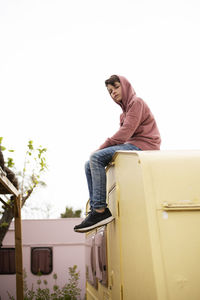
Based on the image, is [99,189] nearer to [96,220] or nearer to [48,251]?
[96,220]

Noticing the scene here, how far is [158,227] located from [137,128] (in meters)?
1.49

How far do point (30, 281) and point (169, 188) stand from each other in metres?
9.91

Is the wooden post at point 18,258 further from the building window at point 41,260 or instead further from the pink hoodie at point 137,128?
the building window at point 41,260

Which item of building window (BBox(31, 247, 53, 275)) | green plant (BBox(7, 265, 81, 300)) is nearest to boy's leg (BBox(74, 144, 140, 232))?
green plant (BBox(7, 265, 81, 300))

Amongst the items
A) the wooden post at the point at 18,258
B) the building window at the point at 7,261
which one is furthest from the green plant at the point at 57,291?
the wooden post at the point at 18,258

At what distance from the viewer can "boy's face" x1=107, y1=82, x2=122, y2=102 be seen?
3670mm

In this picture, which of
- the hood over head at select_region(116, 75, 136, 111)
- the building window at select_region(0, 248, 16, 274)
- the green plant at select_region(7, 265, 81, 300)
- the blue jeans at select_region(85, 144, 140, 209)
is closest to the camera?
the blue jeans at select_region(85, 144, 140, 209)

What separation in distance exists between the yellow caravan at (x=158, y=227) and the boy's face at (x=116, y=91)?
945 mm

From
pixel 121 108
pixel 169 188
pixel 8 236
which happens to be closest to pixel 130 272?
pixel 169 188

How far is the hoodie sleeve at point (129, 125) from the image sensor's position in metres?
3.36

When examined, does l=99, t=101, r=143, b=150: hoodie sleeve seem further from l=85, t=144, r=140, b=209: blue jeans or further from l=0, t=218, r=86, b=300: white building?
l=0, t=218, r=86, b=300: white building

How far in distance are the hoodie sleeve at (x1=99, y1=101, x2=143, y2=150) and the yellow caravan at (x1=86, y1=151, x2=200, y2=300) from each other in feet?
1.48

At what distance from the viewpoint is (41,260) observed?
11094 millimetres

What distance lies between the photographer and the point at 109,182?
142 inches
